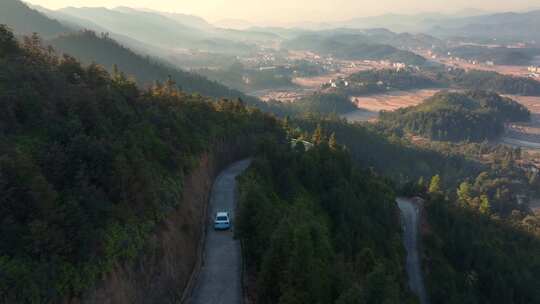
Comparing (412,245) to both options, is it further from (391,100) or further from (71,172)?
(391,100)

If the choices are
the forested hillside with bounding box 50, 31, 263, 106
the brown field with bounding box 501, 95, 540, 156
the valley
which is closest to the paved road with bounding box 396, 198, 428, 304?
the valley

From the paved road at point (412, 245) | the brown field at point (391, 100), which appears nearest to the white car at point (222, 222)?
the paved road at point (412, 245)

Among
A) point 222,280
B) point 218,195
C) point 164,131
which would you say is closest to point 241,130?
point 218,195

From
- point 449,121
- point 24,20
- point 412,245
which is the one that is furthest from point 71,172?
point 449,121

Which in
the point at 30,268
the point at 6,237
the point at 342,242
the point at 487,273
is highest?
the point at 6,237

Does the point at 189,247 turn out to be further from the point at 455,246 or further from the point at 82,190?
the point at 455,246

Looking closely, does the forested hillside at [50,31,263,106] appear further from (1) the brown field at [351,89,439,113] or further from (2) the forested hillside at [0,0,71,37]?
(1) the brown field at [351,89,439,113]
